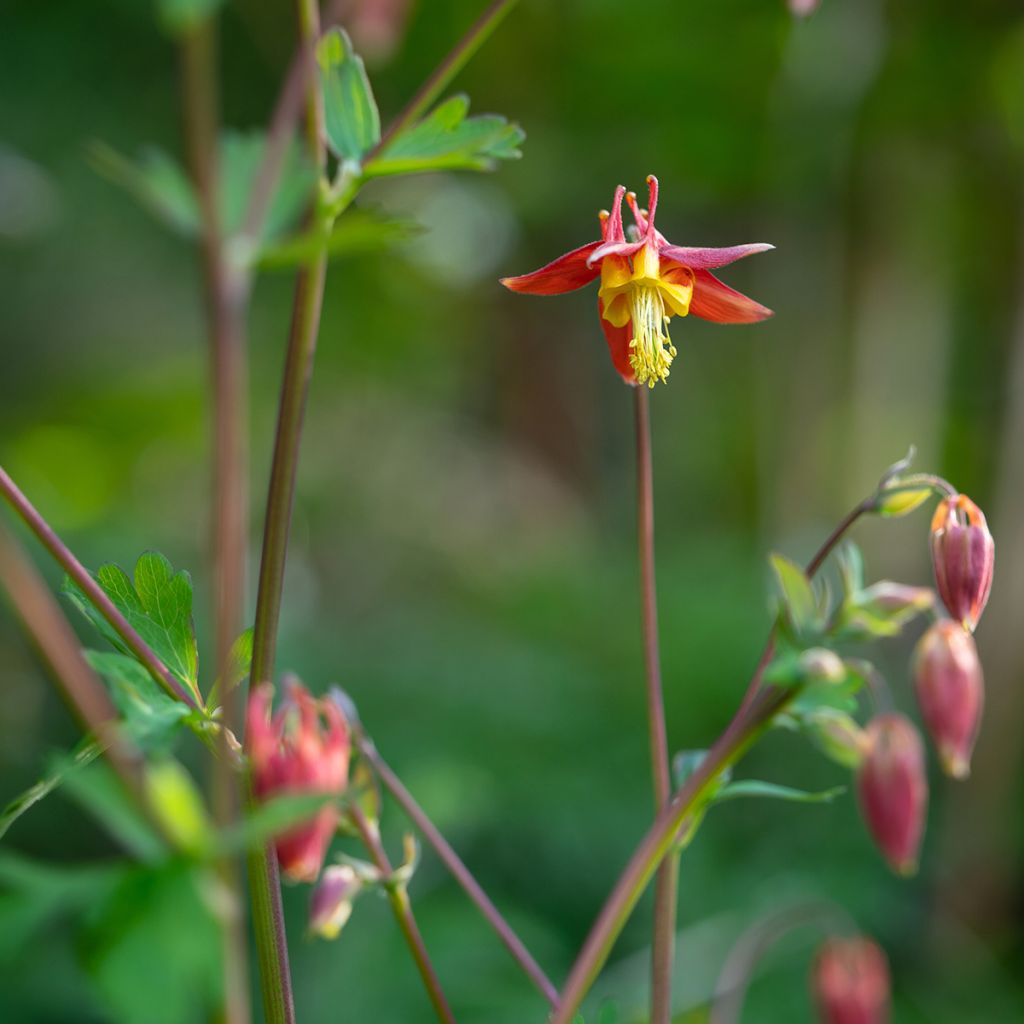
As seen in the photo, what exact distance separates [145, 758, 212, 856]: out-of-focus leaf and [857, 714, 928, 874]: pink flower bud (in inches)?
21.3

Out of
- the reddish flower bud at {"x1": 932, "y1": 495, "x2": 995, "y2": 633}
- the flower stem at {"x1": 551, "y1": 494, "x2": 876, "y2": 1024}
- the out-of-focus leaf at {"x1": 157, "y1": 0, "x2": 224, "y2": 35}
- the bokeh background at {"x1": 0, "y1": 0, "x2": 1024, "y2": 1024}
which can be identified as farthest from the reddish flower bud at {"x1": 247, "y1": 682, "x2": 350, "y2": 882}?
the bokeh background at {"x1": 0, "y1": 0, "x2": 1024, "y2": 1024}

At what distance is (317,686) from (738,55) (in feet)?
7.42

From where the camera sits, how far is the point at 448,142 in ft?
2.23

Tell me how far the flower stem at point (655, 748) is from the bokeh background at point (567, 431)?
1.02 metres

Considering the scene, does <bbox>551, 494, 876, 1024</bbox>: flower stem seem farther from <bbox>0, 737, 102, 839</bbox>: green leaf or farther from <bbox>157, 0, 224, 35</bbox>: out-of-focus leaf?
<bbox>157, 0, 224, 35</bbox>: out-of-focus leaf

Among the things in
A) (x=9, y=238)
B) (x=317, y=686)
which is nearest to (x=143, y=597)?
(x=317, y=686)

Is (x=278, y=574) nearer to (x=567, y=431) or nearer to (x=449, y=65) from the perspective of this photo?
(x=449, y=65)

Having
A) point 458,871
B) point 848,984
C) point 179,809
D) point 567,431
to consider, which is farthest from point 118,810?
point 567,431

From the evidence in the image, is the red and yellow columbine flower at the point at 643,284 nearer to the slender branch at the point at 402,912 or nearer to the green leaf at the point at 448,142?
the green leaf at the point at 448,142

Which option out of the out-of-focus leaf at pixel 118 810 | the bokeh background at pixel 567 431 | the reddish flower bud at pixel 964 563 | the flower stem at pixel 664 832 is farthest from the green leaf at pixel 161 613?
the bokeh background at pixel 567 431

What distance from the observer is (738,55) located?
338cm

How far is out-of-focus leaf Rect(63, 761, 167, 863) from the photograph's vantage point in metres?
0.44

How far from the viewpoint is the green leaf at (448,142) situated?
672mm

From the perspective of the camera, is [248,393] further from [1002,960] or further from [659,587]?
[1002,960]
